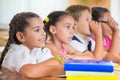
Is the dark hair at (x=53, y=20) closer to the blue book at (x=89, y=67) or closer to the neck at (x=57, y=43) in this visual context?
the neck at (x=57, y=43)

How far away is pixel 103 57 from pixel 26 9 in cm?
105

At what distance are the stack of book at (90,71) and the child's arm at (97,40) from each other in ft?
3.06

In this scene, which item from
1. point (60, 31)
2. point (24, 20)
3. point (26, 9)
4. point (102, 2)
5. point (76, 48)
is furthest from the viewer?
point (102, 2)

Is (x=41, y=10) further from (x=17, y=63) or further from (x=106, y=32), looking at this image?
(x=17, y=63)

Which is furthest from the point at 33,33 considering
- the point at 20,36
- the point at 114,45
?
the point at 114,45

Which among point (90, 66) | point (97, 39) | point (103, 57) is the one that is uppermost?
point (90, 66)

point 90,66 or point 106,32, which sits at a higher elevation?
point 90,66

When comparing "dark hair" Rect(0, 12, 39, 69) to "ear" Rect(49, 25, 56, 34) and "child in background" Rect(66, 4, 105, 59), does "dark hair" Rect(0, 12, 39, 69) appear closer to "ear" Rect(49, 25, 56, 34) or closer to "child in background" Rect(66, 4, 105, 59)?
"ear" Rect(49, 25, 56, 34)

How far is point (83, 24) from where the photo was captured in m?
1.76

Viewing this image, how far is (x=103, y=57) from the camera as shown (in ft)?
5.67

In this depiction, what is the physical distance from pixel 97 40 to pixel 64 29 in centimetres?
33

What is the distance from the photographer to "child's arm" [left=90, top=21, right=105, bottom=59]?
5.51 feet

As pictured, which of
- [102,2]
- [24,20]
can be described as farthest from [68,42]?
[102,2]

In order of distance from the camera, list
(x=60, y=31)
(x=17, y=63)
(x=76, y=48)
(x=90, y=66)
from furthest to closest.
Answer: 1. (x=76, y=48)
2. (x=60, y=31)
3. (x=17, y=63)
4. (x=90, y=66)
